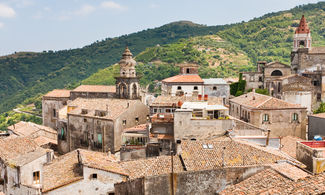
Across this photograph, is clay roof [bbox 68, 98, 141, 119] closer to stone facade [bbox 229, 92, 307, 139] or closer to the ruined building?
stone facade [bbox 229, 92, 307, 139]

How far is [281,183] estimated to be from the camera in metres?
17.7

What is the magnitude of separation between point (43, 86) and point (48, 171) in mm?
130480

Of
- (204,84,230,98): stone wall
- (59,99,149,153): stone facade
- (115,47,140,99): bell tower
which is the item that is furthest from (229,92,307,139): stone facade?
(204,84,230,98): stone wall

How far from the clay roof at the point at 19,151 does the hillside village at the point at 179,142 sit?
9 cm

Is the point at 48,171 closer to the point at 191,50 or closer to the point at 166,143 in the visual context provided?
the point at 166,143

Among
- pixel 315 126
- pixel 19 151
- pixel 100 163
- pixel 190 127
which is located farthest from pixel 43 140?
pixel 315 126

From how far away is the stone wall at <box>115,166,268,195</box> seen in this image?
21031 mm

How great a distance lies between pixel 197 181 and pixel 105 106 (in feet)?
84.0

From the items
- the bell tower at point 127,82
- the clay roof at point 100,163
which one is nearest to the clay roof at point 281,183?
the clay roof at point 100,163

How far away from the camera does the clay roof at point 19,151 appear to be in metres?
27.8

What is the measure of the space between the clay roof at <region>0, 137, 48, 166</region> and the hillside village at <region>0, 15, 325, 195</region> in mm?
89

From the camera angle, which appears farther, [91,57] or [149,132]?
[91,57]

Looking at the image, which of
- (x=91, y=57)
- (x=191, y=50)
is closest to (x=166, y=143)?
(x=191, y=50)

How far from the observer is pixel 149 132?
35.3 m
